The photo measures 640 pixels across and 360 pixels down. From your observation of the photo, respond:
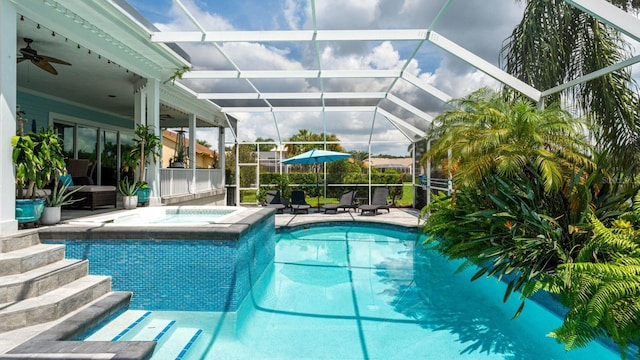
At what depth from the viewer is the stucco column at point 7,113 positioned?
446 cm

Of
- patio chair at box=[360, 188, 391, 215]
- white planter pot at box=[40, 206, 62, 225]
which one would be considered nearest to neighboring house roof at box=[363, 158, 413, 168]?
patio chair at box=[360, 188, 391, 215]

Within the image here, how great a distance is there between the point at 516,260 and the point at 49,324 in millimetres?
5065

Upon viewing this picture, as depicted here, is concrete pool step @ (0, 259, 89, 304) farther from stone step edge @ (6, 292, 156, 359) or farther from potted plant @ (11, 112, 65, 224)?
potted plant @ (11, 112, 65, 224)

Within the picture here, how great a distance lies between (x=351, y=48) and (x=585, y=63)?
14.4ft

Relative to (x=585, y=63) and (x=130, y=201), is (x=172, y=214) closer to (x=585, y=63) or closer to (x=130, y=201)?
(x=130, y=201)

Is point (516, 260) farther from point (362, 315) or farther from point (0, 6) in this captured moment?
point (0, 6)

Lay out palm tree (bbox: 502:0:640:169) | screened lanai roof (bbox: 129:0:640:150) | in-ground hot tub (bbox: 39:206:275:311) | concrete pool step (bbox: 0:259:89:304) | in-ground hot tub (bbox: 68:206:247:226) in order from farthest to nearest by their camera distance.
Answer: in-ground hot tub (bbox: 68:206:247:226) → screened lanai roof (bbox: 129:0:640:150) → palm tree (bbox: 502:0:640:169) → in-ground hot tub (bbox: 39:206:275:311) → concrete pool step (bbox: 0:259:89:304)

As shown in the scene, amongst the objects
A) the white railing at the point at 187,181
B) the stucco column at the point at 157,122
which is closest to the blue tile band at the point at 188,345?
the stucco column at the point at 157,122

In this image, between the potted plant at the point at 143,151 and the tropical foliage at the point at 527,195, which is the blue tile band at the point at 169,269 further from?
the potted plant at the point at 143,151

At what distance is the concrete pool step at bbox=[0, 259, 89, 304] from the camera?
3.63m

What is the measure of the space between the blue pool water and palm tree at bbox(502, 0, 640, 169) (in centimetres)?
288

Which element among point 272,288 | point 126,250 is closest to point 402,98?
point 272,288

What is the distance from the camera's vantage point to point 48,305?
3.60 meters

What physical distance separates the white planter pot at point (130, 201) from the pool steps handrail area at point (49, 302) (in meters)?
3.24
